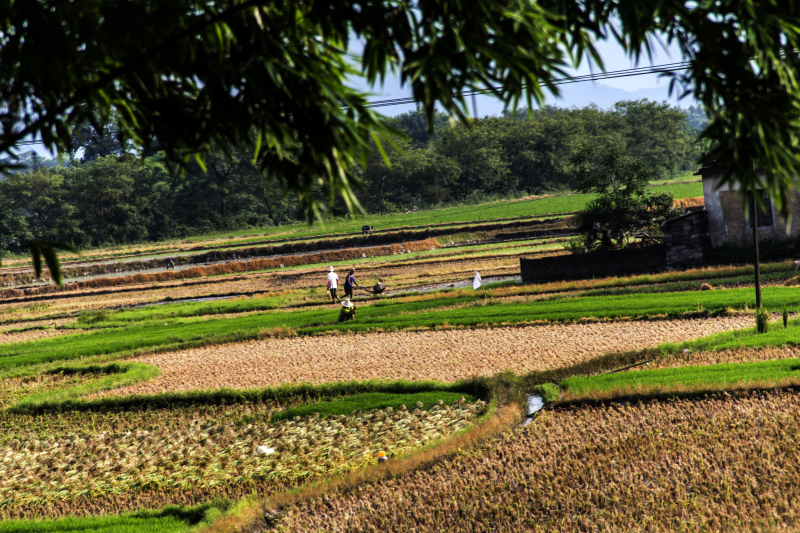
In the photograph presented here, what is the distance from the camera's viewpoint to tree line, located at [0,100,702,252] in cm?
7275

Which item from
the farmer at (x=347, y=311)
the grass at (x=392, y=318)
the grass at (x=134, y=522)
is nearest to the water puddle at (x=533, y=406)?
the grass at (x=134, y=522)

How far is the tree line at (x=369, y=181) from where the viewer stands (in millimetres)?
72750

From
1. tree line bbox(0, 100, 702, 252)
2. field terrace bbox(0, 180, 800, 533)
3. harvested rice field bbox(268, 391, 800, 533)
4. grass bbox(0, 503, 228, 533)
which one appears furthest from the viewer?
tree line bbox(0, 100, 702, 252)

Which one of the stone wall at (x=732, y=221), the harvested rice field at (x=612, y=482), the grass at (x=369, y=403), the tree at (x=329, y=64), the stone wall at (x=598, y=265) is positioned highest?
the tree at (x=329, y=64)

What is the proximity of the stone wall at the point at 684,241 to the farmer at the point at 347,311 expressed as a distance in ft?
45.0

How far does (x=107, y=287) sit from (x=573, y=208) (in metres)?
41.1

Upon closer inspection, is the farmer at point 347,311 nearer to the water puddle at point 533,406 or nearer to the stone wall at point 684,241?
the water puddle at point 533,406

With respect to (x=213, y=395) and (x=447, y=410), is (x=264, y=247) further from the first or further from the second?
(x=447, y=410)

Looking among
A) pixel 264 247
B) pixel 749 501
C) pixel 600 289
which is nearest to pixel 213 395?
pixel 749 501

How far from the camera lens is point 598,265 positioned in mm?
26766

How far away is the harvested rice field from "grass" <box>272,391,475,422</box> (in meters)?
2.49

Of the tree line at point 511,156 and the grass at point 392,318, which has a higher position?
the tree line at point 511,156

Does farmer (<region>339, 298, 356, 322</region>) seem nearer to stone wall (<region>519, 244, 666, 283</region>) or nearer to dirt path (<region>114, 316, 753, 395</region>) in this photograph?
dirt path (<region>114, 316, 753, 395</region>)

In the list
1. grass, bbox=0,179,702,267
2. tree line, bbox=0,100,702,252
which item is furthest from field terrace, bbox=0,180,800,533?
tree line, bbox=0,100,702,252
